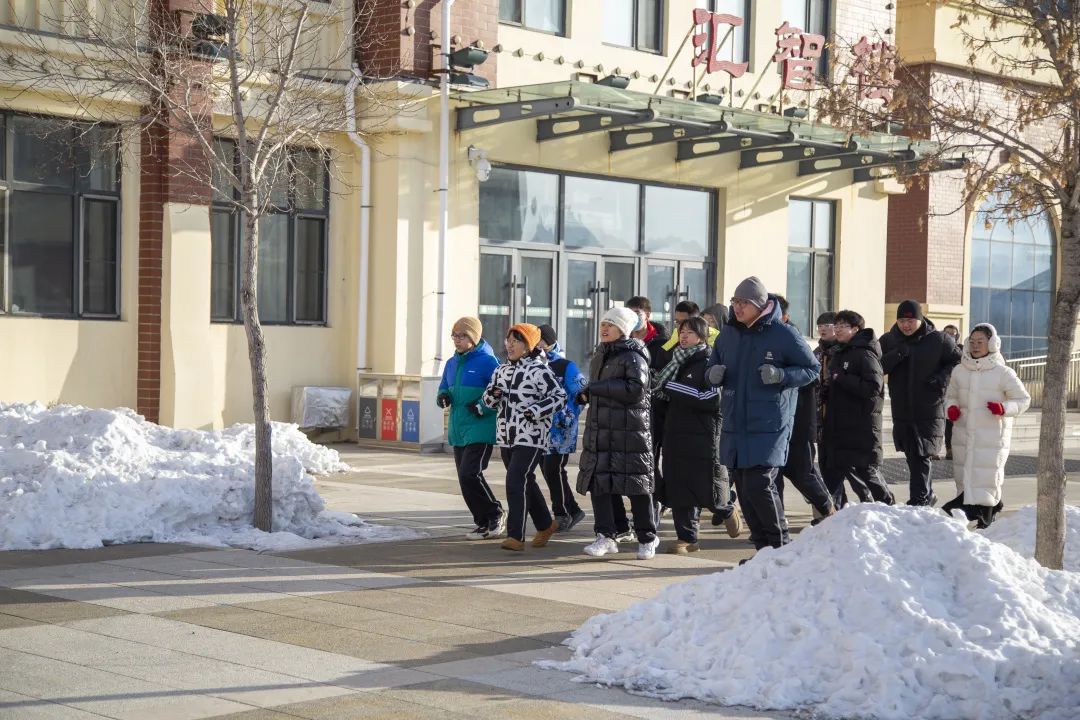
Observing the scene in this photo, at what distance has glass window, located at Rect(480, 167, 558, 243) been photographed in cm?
2073

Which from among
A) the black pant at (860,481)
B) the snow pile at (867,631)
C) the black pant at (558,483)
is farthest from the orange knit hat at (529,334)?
the snow pile at (867,631)

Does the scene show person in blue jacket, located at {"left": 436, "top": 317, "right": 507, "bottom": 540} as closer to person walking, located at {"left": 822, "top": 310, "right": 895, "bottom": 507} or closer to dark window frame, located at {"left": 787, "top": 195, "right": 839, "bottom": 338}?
person walking, located at {"left": 822, "top": 310, "right": 895, "bottom": 507}

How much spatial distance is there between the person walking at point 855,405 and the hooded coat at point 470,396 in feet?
9.69

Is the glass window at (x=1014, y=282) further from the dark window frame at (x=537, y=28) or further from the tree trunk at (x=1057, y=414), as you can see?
the tree trunk at (x=1057, y=414)

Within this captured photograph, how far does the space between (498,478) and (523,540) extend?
538 cm

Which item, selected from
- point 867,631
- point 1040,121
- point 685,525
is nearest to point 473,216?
point 685,525

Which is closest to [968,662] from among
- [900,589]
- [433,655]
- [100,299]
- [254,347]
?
[900,589]

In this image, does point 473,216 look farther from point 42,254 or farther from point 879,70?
point 879,70

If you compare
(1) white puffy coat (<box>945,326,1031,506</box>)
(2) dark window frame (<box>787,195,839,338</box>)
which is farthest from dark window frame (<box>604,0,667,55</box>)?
(1) white puffy coat (<box>945,326,1031,506</box>)

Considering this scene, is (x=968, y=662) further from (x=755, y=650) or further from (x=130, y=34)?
(x=130, y=34)

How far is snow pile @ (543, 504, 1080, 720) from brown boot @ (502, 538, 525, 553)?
315 centimetres

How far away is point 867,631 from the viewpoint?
663 cm

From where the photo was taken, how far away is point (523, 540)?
1082 cm

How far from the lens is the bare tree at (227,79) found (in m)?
11.4
